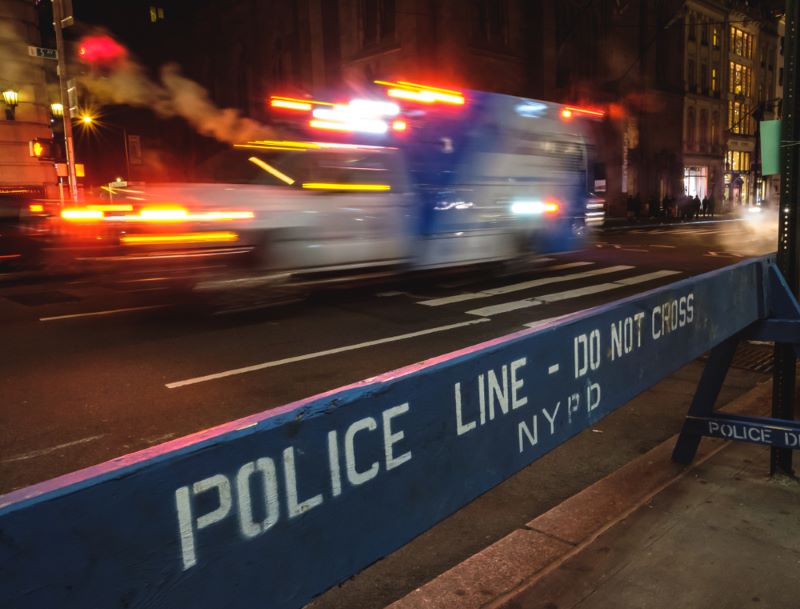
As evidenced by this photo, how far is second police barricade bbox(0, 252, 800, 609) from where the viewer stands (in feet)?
3.61

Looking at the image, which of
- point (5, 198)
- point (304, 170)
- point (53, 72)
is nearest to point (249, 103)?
point (53, 72)

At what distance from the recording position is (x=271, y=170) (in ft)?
29.3

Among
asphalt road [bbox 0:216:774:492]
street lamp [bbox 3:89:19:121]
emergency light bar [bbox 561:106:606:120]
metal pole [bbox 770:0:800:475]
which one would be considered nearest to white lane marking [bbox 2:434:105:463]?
asphalt road [bbox 0:216:774:492]

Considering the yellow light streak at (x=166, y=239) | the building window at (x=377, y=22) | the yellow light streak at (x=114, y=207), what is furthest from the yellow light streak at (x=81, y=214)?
the building window at (x=377, y=22)

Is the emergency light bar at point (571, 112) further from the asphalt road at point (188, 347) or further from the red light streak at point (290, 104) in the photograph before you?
the red light streak at point (290, 104)

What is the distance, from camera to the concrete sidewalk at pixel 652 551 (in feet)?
8.55

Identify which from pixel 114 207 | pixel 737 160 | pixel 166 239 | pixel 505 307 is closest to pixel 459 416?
pixel 166 239

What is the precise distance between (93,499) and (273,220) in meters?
7.40

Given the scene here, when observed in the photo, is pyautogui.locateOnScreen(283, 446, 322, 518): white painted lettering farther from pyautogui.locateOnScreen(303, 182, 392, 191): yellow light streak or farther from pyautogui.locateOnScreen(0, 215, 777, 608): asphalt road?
pyautogui.locateOnScreen(303, 182, 392, 191): yellow light streak

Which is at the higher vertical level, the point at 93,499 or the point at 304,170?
the point at 304,170

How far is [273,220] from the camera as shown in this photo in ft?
27.2

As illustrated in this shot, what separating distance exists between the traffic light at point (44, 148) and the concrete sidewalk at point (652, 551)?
17106mm

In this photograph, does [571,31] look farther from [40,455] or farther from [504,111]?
[40,455]

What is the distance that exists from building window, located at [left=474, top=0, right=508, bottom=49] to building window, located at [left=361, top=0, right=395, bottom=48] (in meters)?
4.31
